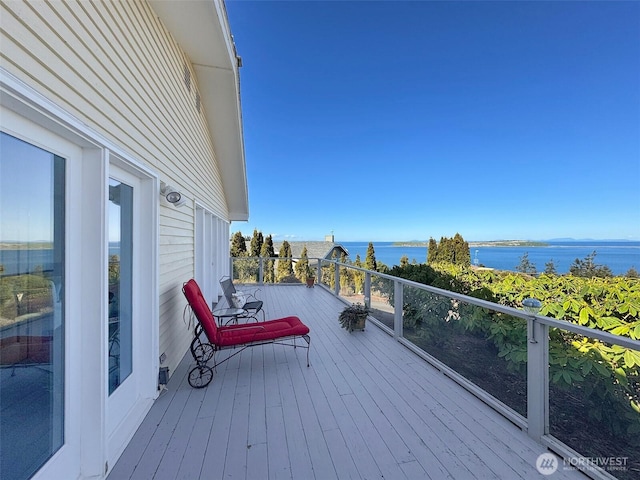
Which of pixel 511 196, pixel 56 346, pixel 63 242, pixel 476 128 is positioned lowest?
pixel 56 346

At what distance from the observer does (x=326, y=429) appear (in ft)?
7.76

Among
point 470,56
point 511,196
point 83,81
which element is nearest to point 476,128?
point 470,56

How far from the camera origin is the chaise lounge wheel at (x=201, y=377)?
10.2ft

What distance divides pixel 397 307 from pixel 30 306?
4.22 m

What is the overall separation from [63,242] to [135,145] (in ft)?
3.77

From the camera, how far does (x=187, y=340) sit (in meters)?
4.27

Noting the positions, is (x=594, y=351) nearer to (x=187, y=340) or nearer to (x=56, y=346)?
(x=56, y=346)

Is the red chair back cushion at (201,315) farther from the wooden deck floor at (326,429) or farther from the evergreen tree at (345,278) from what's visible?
the evergreen tree at (345,278)

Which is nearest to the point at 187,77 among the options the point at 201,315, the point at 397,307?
the point at 201,315

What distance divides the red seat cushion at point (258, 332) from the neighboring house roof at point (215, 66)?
371 centimetres

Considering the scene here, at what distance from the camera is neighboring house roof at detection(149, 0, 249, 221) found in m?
3.30

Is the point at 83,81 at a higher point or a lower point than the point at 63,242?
higher

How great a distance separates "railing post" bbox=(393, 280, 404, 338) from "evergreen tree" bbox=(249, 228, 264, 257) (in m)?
12.2

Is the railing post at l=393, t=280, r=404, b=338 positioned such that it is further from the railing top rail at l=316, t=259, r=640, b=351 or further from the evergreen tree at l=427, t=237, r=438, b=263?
the evergreen tree at l=427, t=237, r=438, b=263
